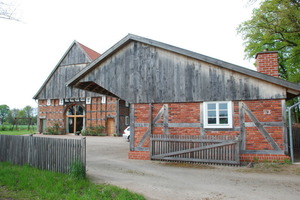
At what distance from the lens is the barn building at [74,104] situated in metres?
27.4

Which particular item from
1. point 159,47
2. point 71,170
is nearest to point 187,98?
point 159,47

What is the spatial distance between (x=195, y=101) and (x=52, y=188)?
652 centimetres

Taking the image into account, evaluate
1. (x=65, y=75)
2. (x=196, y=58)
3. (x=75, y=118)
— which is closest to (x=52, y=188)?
(x=196, y=58)

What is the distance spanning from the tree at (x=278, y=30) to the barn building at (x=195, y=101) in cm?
824

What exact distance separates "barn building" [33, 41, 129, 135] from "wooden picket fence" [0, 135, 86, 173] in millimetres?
17360

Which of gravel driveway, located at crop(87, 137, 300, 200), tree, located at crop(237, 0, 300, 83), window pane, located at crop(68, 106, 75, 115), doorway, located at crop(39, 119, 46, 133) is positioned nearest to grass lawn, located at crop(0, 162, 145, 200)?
gravel driveway, located at crop(87, 137, 300, 200)

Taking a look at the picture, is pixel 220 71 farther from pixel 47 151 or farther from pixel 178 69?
pixel 47 151

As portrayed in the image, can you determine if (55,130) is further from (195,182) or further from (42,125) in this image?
(195,182)

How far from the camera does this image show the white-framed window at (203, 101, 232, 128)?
986 cm

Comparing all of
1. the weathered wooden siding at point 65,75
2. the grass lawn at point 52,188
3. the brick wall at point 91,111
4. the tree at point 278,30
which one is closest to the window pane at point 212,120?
the grass lawn at point 52,188

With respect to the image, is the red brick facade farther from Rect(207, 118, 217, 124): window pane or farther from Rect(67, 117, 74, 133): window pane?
Rect(67, 117, 74, 133): window pane

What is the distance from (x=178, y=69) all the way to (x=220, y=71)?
1831mm

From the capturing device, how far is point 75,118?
2959 centimetres

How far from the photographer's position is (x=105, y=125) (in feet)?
89.6
